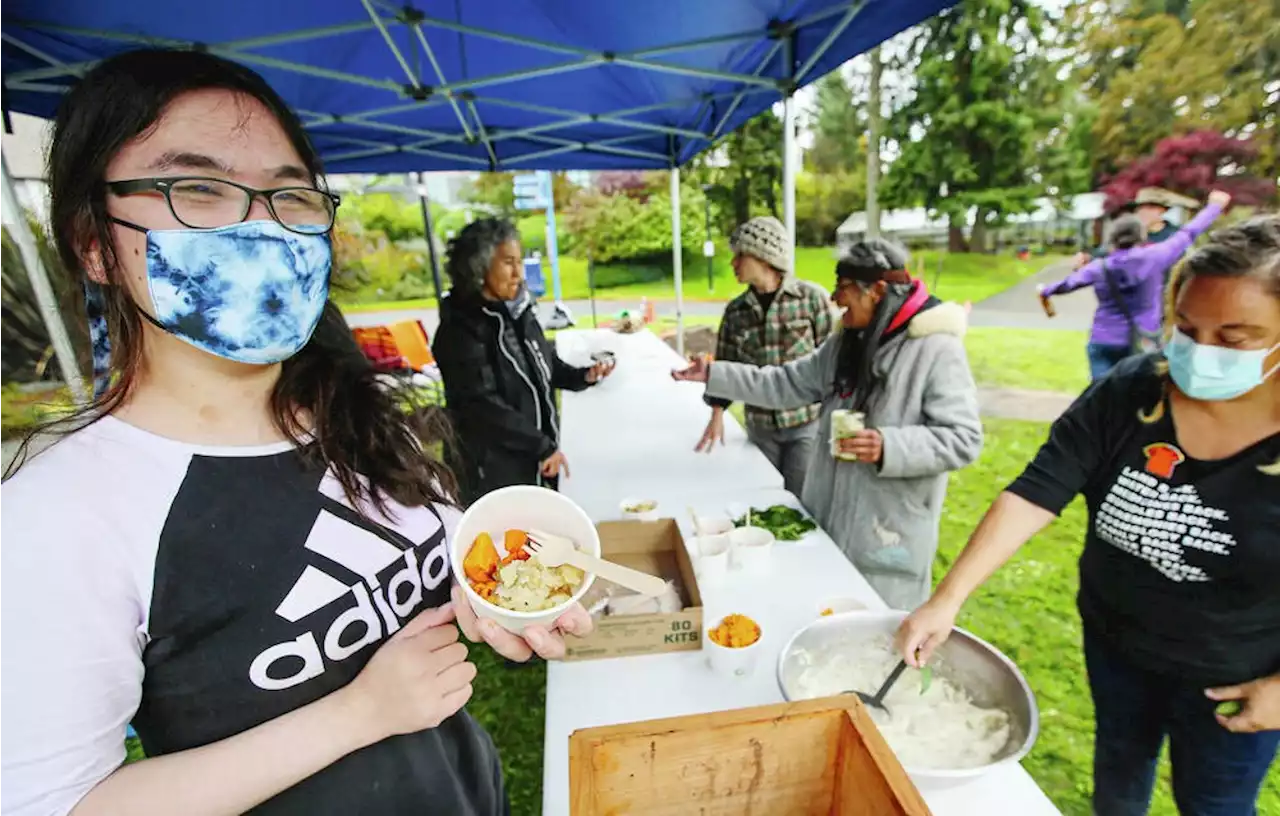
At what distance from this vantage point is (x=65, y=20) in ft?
8.18

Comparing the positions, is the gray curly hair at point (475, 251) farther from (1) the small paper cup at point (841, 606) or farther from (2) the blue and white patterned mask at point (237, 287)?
(1) the small paper cup at point (841, 606)

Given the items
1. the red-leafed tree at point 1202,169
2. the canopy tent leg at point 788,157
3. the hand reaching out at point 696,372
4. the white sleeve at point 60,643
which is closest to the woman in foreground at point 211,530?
the white sleeve at point 60,643

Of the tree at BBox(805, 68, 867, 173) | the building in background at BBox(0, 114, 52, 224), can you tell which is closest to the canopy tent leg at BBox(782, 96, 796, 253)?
the building in background at BBox(0, 114, 52, 224)

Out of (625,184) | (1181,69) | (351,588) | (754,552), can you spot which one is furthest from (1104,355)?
(625,184)

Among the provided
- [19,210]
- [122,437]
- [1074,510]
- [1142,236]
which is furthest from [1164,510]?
[19,210]

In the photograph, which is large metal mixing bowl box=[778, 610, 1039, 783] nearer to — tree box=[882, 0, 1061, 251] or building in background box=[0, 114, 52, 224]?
building in background box=[0, 114, 52, 224]

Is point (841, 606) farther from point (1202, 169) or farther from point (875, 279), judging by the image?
point (1202, 169)

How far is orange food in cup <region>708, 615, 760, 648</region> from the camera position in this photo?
4.83ft

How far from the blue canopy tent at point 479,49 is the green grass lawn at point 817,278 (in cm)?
1106

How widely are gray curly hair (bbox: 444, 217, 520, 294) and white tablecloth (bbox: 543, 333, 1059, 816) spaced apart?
107 centimetres

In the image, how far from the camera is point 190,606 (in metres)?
0.71

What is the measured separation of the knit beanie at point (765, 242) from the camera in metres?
3.02

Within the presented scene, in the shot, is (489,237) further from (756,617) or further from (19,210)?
(19,210)

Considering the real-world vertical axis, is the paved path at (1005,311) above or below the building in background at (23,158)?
below
